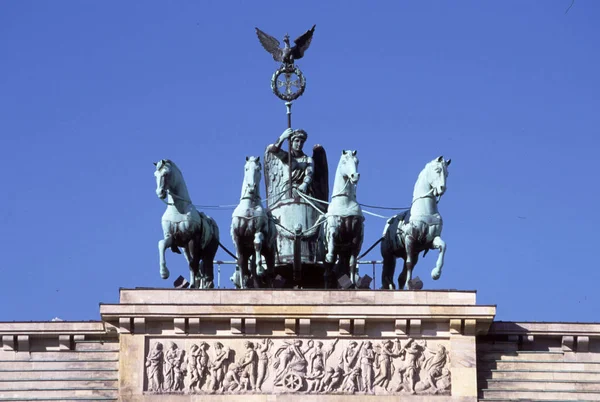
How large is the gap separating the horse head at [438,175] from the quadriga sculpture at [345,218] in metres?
1.58

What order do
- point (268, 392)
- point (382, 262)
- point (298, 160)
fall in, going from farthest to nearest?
point (298, 160), point (382, 262), point (268, 392)

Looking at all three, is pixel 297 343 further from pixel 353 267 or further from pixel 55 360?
pixel 55 360

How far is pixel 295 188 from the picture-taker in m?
59.6

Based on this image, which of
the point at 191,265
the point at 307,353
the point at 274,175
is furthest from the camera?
the point at 274,175

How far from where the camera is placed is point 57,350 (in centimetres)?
5356

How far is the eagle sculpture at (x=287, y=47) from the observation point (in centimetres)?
6050

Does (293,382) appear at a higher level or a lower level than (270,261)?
lower

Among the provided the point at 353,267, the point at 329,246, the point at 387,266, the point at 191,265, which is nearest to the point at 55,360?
the point at 191,265

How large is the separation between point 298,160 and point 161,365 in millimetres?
8936

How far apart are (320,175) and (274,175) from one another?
43.5 inches

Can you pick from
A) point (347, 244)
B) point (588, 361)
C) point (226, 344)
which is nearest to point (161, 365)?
point (226, 344)

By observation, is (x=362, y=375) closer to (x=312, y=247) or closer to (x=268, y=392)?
(x=268, y=392)

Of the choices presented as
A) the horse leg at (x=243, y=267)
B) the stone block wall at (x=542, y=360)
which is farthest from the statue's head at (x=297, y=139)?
the stone block wall at (x=542, y=360)

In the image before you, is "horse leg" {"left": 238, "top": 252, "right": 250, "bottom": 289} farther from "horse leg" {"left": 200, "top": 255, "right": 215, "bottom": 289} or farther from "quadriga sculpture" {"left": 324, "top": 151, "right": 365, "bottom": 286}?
"quadriga sculpture" {"left": 324, "top": 151, "right": 365, "bottom": 286}
